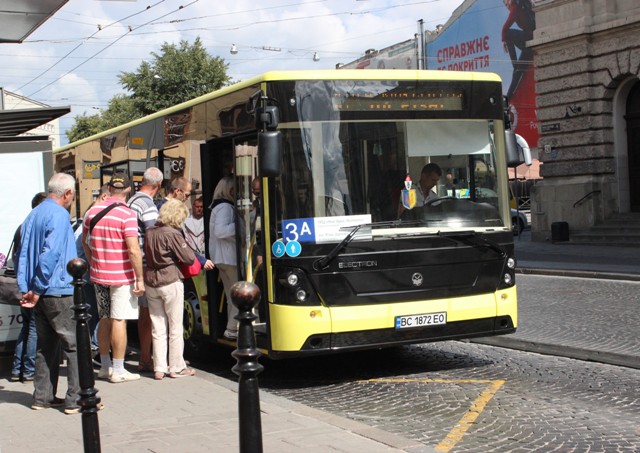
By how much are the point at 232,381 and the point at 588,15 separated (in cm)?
2189

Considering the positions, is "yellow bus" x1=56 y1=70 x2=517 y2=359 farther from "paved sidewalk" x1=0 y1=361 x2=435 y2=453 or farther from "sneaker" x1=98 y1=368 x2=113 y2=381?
"sneaker" x1=98 y1=368 x2=113 y2=381

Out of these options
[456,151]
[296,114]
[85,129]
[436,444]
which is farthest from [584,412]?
[85,129]

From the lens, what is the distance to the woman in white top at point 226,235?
8609 mm

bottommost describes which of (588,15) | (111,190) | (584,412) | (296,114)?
(584,412)

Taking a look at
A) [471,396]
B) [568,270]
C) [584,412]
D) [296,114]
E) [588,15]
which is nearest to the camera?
[584,412]

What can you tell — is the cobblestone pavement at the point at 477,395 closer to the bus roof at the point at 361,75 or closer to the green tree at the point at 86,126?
the bus roof at the point at 361,75

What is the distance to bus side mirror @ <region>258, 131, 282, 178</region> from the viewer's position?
7328 millimetres

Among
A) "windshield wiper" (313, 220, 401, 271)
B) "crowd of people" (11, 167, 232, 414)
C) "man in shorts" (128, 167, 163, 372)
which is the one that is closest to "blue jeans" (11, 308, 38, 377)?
"crowd of people" (11, 167, 232, 414)

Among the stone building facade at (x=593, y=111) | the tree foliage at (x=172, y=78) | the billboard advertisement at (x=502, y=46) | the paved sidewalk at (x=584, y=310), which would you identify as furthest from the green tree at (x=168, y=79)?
the paved sidewalk at (x=584, y=310)

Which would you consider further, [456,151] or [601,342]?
[601,342]

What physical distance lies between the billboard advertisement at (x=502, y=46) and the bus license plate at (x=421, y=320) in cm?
4464

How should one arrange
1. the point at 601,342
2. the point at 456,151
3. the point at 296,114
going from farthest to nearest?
1. the point at 601,342
2. the point at 456,151
3. the point at 296,114

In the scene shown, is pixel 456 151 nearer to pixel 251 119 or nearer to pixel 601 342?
pixel 251 119

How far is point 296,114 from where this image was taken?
7.70 metres
